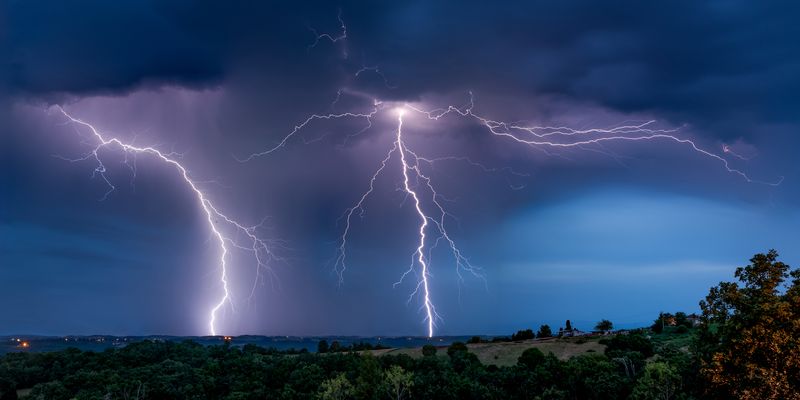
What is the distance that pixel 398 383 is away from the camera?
3766 cm

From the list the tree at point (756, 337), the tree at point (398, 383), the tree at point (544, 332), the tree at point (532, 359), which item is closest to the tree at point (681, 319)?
the tree at point (544, 332)

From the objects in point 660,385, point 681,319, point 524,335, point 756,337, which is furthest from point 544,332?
point 756,337

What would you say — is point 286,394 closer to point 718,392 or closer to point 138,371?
point 138,371

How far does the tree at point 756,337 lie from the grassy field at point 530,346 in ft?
120

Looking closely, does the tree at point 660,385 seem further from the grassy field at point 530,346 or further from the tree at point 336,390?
the grassy field at point 530,346

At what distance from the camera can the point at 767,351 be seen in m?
15.0

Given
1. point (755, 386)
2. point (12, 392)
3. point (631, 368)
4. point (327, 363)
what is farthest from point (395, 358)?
point (755, 386)

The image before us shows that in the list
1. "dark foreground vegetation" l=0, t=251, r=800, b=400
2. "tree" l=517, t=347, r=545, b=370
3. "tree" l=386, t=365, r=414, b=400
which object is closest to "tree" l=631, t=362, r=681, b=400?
"dark foreground vegetation" l=0, t=251, r=800, b=400

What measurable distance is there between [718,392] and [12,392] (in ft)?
187

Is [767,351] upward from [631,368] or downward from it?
upward

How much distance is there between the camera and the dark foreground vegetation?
15.3 m

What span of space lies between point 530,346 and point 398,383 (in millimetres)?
25720

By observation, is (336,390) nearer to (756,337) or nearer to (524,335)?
(756,337)

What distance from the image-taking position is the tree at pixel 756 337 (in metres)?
14.6
